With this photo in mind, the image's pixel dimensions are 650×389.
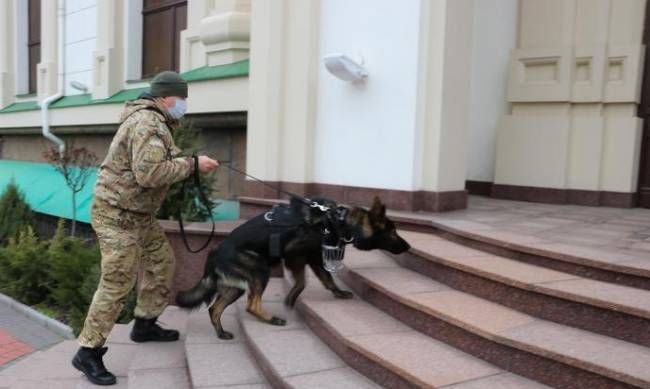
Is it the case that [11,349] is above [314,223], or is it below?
below

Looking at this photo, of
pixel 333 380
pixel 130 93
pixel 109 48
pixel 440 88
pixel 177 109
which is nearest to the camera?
pixel 333 380

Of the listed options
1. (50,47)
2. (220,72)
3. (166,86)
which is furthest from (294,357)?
(50,47)

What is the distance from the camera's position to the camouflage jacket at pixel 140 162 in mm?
3658

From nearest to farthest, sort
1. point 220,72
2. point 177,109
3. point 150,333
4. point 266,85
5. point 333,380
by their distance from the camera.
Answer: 1. point 333,380
2. point 177,109
3. point 150,333
4. point 266,85
5. point 220,72

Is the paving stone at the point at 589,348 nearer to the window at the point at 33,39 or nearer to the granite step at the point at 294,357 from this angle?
the granite step at the point at 294,357

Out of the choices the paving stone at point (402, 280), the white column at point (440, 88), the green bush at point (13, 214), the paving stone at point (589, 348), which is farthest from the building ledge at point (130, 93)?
the paving stone at point (589, 348)

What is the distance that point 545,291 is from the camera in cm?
328

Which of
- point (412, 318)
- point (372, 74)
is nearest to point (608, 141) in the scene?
point (372, 74)

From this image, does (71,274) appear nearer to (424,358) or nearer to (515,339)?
(424,358)

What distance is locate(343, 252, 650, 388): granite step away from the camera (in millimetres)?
2623

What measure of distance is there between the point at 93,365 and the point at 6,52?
1532cm

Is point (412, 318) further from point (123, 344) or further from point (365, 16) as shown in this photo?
point (365, 16)

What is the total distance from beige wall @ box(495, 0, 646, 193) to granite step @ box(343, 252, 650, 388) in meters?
4.03

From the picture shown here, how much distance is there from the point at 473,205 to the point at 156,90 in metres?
4.07
